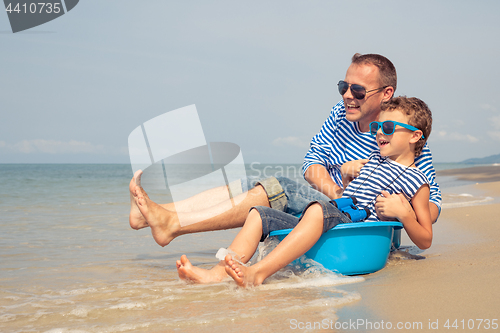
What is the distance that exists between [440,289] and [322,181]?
3.72 ft

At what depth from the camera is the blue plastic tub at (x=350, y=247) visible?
2354 millimetres

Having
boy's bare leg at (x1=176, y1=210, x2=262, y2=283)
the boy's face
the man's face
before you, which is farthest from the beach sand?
the man's face

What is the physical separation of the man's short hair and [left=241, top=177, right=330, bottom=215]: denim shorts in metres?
0.92

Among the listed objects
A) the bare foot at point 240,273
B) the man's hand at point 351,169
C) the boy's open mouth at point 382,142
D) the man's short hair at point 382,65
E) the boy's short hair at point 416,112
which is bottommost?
the bare foot at point 240,273

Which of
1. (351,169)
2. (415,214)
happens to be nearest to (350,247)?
(415,214)

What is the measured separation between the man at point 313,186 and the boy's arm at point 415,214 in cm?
22

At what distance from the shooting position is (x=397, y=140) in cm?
253

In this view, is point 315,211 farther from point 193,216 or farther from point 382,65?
point 382,65

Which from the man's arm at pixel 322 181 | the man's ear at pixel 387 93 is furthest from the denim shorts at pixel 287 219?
the man's ear at pixel 387 93

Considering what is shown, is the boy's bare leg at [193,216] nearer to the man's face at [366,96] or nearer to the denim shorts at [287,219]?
the denim shorts at [287,219]

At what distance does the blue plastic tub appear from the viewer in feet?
7.72

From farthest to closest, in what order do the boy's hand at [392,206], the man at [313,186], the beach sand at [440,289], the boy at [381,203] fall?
1. the man at [313,186]
2. the boy's hand at [392,206]
3. the boy at [381,203]
4. the beach sand at [440,289]

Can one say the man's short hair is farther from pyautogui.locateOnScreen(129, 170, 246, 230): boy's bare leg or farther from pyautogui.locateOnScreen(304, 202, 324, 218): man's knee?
pyautogui.locateOnScreen(129, 170, 246, 230): boy's bare leg

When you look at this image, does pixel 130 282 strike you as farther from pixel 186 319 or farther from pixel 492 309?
pixel 492 309
